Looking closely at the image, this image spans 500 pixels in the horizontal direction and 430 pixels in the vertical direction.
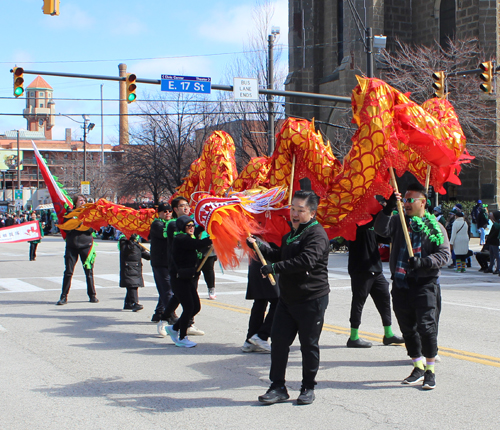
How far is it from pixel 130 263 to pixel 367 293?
435 centimetres

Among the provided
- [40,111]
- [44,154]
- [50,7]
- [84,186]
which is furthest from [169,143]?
[40,111]

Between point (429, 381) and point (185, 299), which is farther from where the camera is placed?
point (185, 299)

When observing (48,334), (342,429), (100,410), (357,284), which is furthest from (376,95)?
(48,334)

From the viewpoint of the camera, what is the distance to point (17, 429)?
4523 millimetres

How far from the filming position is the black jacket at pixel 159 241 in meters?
8.45

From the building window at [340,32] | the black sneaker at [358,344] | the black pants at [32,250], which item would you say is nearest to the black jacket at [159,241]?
the black sneaker at [358,344]

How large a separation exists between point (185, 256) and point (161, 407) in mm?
2426

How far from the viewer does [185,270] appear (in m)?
7.07

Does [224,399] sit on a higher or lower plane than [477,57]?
lower

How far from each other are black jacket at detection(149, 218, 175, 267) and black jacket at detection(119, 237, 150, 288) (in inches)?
46.8

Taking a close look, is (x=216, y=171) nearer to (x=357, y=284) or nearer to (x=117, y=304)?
(x=357, y=284)

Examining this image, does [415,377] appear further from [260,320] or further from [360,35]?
[360,35]

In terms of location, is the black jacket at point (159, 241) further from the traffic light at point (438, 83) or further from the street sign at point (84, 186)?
the street sign at point (84, 186)

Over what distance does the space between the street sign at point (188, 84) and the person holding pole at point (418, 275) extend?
11.7 m
